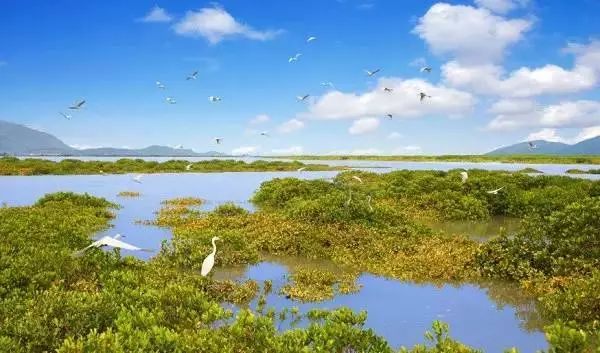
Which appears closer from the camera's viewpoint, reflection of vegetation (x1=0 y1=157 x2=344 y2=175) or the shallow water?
the shallow water

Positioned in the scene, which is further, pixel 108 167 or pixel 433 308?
pixel 108 167

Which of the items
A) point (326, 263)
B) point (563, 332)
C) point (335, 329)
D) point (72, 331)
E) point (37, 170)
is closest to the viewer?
point (563, 332)

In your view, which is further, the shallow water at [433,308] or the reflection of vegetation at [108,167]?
the reflection of vegetation at [108,167]

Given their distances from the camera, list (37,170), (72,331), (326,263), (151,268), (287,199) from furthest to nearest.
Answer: (37,170) < (287,199) < (326,263) < (151,268) < (72,331)

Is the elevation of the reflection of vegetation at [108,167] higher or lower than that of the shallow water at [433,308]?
higher

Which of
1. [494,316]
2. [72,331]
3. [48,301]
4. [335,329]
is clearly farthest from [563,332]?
[48,301]

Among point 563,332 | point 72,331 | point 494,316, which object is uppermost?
point 563,332

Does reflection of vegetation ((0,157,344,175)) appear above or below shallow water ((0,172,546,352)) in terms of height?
above

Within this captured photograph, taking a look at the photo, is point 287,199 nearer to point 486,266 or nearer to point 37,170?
point 486,266

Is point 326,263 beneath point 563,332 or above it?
beneath

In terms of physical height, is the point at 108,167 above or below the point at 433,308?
above

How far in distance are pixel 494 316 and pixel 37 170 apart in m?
53.0

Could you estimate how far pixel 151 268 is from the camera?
10.8 meters

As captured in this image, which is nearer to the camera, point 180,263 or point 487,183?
point 180,263
